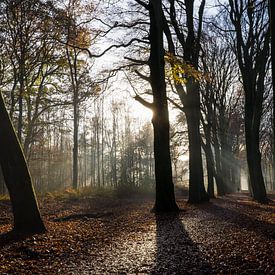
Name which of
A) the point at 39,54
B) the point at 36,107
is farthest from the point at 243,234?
the point at 36,107

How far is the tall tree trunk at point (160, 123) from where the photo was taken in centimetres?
1137

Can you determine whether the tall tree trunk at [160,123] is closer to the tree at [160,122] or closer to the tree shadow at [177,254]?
the tree at [160,122]

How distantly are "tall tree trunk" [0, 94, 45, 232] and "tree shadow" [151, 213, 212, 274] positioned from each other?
9.40 feet

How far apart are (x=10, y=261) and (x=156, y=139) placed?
7047mm

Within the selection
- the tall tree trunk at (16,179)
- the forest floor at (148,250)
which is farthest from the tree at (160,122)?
the tall tree trunk at (16,179)

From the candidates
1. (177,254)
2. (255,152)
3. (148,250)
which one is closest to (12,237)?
(148,250)

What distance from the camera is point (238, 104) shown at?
32.2 m

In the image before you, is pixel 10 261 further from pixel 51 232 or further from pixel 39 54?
pixel 39 54

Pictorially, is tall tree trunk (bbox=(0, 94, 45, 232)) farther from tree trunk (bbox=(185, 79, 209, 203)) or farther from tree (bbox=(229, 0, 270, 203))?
tree (bbox=(229, 0, 270, 203))

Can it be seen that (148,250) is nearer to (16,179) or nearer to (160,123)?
(16,179)

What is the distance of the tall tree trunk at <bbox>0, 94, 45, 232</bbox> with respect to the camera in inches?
301

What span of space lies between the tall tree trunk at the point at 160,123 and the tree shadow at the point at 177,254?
287 centimetres

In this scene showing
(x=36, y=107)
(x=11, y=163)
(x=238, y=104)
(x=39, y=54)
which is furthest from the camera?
(x=238, y=104)

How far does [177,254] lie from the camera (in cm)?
546
